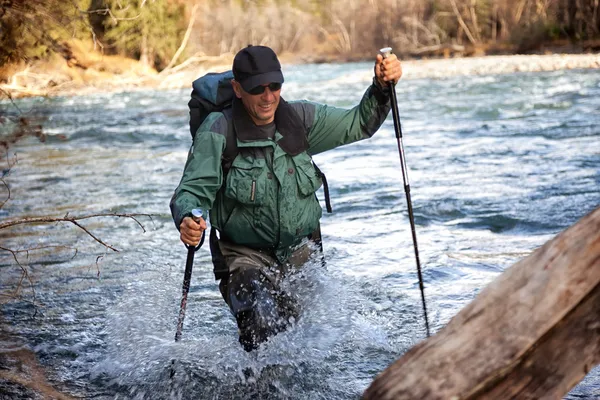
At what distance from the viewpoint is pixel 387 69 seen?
16.1 feet

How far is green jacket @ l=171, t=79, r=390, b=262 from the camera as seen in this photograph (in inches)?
181

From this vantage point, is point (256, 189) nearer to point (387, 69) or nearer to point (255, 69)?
point (255, 69)

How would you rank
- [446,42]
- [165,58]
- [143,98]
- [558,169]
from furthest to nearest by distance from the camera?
[446,42]
[165,58]
[143,98]
[558,169]

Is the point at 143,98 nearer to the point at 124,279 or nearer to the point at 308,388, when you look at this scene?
the point at 124,279

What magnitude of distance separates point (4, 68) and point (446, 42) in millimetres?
53310

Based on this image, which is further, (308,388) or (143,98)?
(143,98)

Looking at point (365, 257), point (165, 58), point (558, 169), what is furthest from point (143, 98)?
point (365, 257)

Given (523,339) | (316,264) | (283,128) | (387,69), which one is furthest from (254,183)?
(523,339)

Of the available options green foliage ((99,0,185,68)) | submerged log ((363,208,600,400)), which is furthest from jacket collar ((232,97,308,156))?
green foliage ((99,0,185,68))

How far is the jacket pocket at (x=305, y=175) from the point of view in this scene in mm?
4754

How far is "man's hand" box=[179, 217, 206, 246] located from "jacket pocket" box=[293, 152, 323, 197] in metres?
0.67

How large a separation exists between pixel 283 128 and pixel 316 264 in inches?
34.3

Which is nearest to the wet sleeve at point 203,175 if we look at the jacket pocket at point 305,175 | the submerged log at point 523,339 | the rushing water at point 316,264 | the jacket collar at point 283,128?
the jacket collar at point 283,128

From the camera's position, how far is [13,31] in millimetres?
5414
